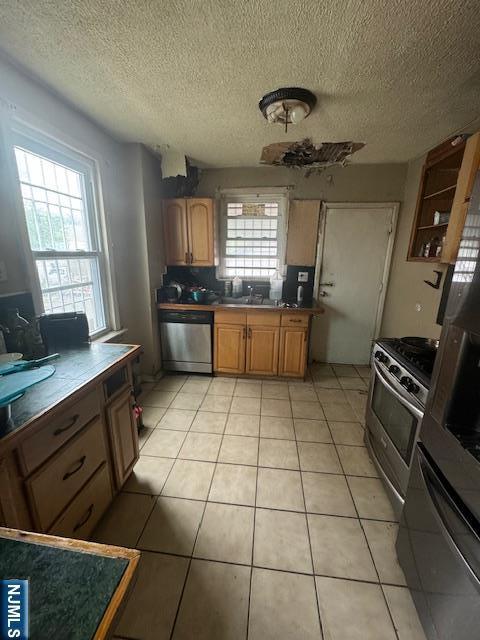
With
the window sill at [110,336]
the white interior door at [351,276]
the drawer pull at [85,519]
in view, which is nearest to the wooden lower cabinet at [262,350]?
the white interior door at [351,276]

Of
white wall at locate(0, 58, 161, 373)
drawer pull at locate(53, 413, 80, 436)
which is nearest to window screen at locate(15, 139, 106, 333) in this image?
white wall at locate(0, 58, 161, 373)

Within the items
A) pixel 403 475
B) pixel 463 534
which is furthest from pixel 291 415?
pixel 463 534

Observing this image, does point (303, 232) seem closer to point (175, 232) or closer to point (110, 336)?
point (175, 232)

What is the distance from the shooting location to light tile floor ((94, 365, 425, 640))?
42.3 inches

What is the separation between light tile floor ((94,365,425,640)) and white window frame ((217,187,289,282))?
6.02ft

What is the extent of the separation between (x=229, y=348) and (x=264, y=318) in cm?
55

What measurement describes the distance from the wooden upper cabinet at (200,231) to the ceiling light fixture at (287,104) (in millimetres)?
1293

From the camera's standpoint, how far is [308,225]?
10.3ft

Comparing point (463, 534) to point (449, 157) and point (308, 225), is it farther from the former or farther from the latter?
point (308, 225)

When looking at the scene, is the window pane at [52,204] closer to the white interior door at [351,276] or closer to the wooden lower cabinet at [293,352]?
the wooden lower cabinet at [293,352]

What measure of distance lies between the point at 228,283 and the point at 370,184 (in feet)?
6.67

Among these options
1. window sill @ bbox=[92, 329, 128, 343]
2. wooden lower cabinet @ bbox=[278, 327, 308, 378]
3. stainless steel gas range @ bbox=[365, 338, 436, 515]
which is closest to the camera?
Answer: stainless steel gas range @ bbox=[365, 338, 436, 515]

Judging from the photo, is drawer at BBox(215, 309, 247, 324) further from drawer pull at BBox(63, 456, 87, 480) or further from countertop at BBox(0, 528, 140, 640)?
countertop at BBox(0, 528, 140, 640)

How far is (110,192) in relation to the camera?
2332 mm
